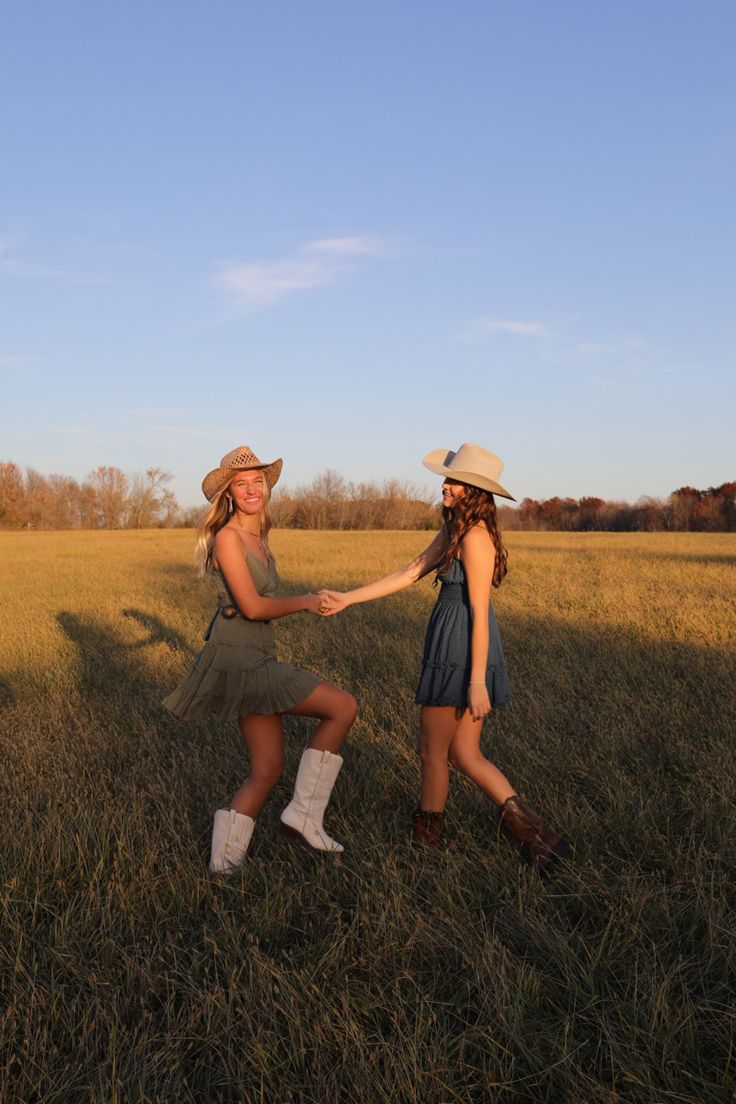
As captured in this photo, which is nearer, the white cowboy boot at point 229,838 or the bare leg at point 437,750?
the white cowboy boot at point 229,838

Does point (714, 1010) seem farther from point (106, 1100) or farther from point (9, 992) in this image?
point (9, 992)

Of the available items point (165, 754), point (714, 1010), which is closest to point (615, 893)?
point (714, 1010)

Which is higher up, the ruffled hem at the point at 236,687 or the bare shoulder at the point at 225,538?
the bare shoulder at the point at 225,538

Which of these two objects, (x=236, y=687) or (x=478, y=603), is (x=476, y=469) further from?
(x=236, y=687)

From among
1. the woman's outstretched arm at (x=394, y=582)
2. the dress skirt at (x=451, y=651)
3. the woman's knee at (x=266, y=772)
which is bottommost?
the woman's knee at (x=266, y=772)

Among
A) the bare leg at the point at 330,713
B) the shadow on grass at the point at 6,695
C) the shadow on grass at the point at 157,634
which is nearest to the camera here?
the bare leg at the point at 330,713

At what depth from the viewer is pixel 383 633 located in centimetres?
1080

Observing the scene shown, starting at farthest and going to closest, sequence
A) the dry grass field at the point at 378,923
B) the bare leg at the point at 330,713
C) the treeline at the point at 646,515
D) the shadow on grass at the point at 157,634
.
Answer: the treeline at the point at 646,515 → the shadow on grass at the point at 157,634 → the bare leg at the point at 330,713 → the dry grass field at the point at 378,923

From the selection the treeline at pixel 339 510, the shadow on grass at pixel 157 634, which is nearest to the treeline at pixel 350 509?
the treeline at pixel 339 510

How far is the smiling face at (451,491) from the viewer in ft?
13.4

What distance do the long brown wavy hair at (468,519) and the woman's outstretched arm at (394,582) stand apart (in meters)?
0.11

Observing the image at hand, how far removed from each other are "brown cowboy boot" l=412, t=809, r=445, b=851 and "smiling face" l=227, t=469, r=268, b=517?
1.73 metres

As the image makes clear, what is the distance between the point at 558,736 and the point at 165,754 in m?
2.73

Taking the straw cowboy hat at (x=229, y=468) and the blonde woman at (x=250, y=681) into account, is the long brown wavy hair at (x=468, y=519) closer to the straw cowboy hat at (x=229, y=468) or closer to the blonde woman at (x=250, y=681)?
the blonde woman at (x=250, y=681)
